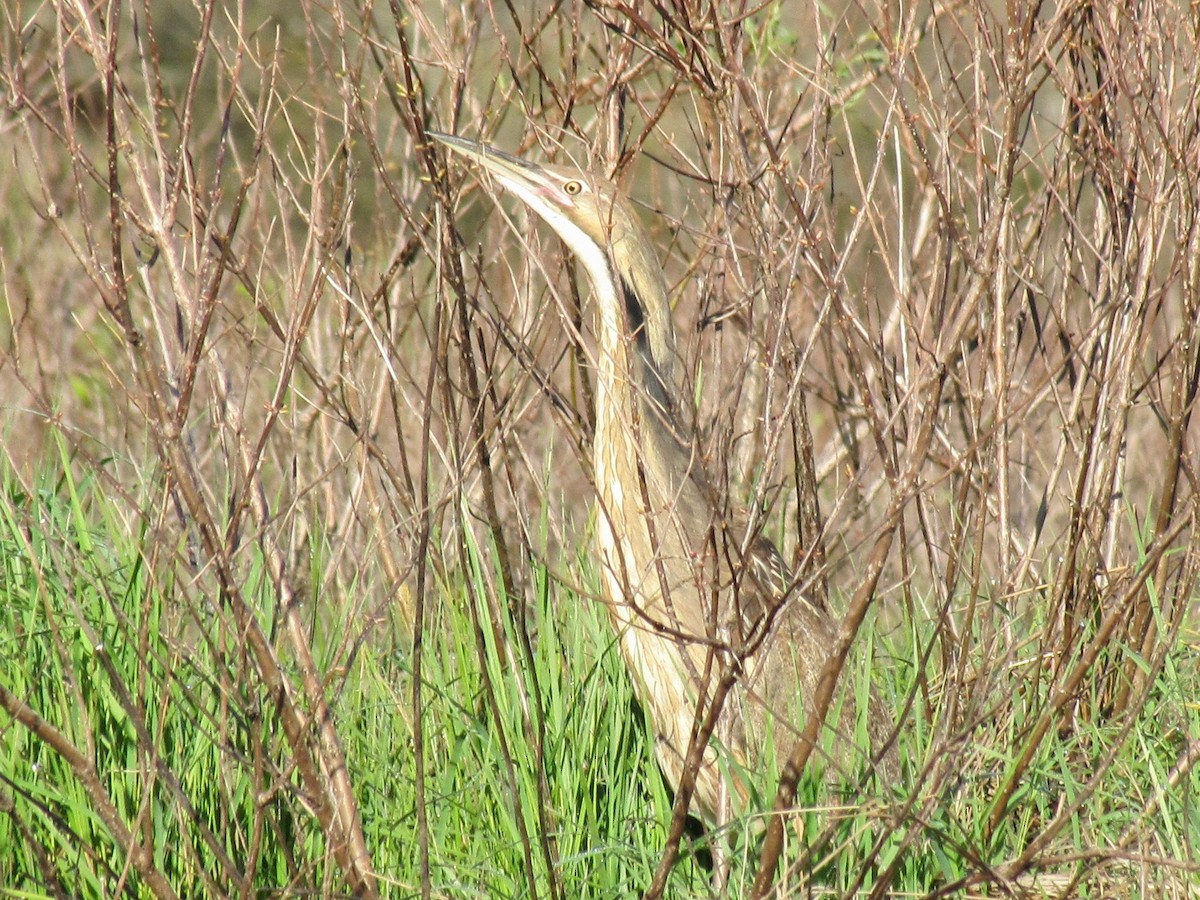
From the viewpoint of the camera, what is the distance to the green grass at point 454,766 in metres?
2.36

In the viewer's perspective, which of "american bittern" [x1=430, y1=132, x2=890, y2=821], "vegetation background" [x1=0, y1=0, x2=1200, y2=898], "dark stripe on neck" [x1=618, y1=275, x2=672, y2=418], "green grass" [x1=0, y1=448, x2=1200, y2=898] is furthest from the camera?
"dark stripe on neck" [x1=618, y1=275, x2=672, y2=418]

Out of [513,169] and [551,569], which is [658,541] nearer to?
[551,569]

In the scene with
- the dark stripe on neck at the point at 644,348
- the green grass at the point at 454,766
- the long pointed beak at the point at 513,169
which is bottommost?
the green grass at the point at 454,766

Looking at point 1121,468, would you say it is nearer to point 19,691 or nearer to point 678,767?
point 678,767

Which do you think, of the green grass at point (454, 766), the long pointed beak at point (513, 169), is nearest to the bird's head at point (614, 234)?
the long pointed beak at point (513, 169)

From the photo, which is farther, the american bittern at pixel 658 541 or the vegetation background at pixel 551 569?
the american bittern at pixel 658 541

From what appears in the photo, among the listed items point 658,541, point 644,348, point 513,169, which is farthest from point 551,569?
point 513,169

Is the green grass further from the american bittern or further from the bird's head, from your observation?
the bird's head

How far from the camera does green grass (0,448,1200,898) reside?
236 cm

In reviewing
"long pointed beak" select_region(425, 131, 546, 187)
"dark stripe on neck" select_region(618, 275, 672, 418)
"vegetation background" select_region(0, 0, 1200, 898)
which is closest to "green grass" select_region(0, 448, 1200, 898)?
"vegetation background" select_region(0, 0, 1200, 898)

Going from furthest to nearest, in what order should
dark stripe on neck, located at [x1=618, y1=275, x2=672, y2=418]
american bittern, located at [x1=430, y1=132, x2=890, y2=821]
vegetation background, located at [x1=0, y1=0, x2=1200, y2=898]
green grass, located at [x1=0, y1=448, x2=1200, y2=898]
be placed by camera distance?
dark stripe on neck, located at [x1=618, y1=275, x2=672, y2=418] < american bittern, located at [x1=430, y1=132, x2=890, y2=821] < green grass, located at [x1=0, y1=448, x2=1200, y2=898] < vegetation background, located at [x1=0, y1=0, x2=1200, y2=898]

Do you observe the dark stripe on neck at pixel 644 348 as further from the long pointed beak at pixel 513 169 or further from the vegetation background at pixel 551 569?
the long pointed beak at pixel 513 169

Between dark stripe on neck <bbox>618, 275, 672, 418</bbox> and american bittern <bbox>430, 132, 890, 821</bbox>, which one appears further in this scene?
dark stripe on neck <bbox>618, 275, 672, 418</bbox>

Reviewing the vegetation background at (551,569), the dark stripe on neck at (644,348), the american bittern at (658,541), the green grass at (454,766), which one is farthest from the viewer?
the dark stripe on neck at (644,348)
